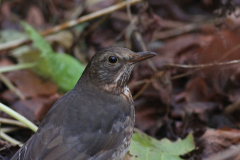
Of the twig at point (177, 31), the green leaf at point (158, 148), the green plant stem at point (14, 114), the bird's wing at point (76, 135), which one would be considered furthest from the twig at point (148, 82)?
the twig at point (177, 31)

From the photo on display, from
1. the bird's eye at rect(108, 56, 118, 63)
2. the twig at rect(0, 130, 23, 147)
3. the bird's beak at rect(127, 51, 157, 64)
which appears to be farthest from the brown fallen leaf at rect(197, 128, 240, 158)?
the twig at rect(0, 130, 23, 147)

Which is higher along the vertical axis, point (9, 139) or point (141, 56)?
point (141, 56)

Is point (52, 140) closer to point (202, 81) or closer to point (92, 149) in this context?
point (92, 149)

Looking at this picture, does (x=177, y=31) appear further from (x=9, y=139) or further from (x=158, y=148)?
(x=9, y=139)

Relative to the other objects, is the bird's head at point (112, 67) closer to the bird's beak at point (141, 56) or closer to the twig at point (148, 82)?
the bird's beak at point (141, 56)

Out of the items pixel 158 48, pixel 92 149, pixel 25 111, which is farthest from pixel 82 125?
pixel 158 48

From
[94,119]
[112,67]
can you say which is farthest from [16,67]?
[94,119]

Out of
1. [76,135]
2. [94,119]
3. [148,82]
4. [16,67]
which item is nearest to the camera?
[76,135]
